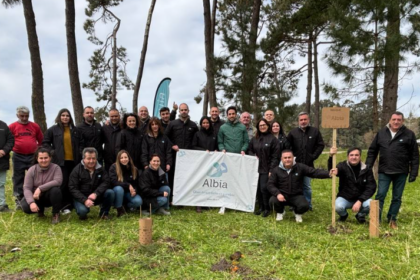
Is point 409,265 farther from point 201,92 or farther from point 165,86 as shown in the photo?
point 201,92

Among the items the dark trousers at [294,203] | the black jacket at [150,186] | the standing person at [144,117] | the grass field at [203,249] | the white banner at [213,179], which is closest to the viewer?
the grass field at [203,249]

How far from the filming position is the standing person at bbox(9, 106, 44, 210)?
5547 mm

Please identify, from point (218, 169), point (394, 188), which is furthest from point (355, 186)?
point (218, 169)

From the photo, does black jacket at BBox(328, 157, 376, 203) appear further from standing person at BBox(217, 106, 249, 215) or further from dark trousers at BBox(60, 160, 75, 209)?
dark trousers at BBox(60, 160, 75, 209)

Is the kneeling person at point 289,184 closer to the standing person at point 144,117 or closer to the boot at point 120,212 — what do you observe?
the boot at point 120,212

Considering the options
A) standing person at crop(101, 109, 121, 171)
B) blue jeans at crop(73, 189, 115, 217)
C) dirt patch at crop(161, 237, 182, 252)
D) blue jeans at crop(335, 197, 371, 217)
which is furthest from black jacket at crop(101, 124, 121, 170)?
blue jeans at crop(335, 197, 371, 217)

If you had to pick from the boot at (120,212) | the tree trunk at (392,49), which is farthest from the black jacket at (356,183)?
the tree trunk at (392,49)

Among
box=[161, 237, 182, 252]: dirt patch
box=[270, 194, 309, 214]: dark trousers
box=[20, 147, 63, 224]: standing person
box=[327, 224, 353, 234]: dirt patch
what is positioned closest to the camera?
box=[161, 237, 182, 252]: dirt patch

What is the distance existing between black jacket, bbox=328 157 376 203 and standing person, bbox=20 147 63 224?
13.9ft

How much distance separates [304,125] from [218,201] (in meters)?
2.09

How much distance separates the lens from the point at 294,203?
5066mm

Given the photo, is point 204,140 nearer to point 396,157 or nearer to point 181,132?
point 181,132

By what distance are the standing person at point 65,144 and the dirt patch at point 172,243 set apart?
7.10ft

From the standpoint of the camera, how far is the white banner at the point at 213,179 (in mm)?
5941
